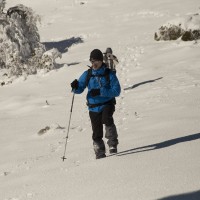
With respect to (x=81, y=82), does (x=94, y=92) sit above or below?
below

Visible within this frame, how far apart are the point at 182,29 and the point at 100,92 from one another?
1907 cm

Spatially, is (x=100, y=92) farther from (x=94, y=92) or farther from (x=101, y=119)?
(x=101, y=119)

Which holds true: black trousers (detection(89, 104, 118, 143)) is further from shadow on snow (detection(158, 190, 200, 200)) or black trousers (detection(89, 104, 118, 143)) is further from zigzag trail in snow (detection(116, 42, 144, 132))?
zigzag trail in snow (detection(116, 42, 144, 132))

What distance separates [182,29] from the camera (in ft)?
79.5

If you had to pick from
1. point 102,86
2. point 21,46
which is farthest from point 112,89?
point 21,46

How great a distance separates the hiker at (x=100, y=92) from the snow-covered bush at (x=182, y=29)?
58.4 feet

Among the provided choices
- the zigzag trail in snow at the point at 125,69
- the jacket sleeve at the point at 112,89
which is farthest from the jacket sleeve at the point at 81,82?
the zigzag trail in snow at the point at 125,69

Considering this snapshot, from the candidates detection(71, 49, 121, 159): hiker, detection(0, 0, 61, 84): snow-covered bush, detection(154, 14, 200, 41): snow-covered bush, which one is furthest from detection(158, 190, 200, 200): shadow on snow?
detection(154, 14, 200, 41): snow-covered bush

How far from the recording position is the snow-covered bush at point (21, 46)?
77.0 ft

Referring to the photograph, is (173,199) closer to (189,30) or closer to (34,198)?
(34,198)

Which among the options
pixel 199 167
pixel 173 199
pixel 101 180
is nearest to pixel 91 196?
pixel 101 180

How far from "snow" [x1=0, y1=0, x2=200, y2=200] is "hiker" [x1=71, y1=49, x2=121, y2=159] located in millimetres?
396

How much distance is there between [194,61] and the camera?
18406 mm

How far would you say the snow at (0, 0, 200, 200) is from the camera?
189 inches
